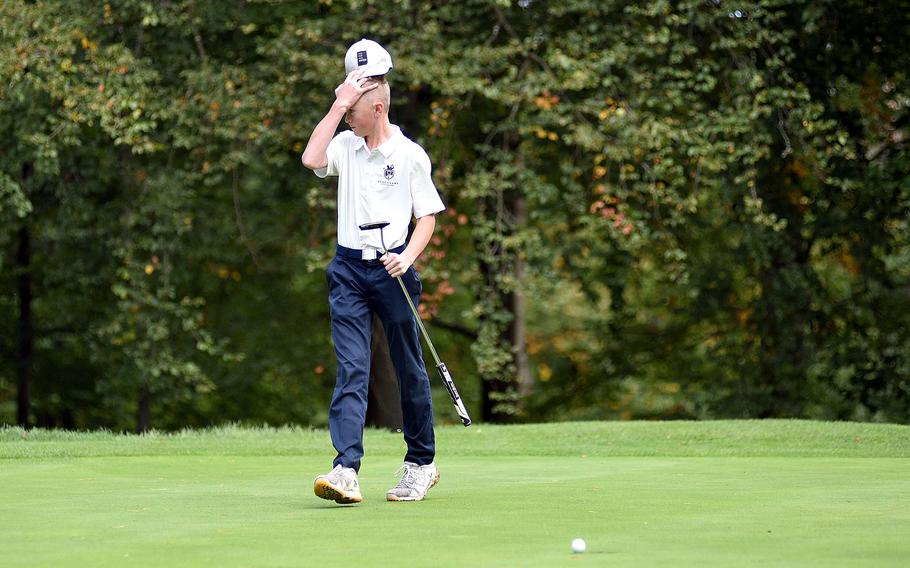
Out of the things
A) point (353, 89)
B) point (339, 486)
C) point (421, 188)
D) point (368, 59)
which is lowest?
point (339, 486)

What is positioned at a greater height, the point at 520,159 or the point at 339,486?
the point at 520,159

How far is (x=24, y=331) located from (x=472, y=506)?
63.6 ft

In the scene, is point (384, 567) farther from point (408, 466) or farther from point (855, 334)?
point (855, 334)

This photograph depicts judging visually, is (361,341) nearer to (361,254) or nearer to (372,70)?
(361,254)

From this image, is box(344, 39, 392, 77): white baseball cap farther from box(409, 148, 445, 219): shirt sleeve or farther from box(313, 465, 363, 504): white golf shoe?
box(313, 465, 363, 504): white golf shoe

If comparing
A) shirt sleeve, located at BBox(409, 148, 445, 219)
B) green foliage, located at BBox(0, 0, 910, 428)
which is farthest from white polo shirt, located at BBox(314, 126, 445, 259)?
green foliage, located at BBox(0, 0, 910, 428)

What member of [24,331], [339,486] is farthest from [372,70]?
[24,331]

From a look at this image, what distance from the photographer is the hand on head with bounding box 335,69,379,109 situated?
702cm

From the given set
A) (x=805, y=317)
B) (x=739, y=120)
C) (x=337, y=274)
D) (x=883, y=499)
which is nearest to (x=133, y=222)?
(x=739, y=120)

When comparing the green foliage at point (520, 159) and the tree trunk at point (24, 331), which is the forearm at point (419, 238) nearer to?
the green foliage at point (520, 159)

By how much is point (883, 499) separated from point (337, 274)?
9.21 feet

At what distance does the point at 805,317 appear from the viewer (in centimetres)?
1961

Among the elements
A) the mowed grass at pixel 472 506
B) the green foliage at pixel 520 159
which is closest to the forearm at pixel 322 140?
the mowed grass at pixel 472 506

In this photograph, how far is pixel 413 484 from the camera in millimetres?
7047
